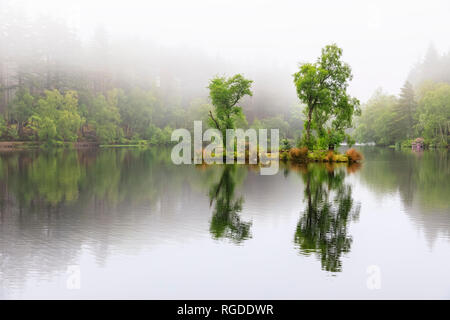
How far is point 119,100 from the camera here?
114m

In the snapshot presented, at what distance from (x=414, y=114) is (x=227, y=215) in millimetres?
89400

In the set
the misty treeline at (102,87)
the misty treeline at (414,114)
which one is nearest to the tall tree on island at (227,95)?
the misty treeline at (102,87)

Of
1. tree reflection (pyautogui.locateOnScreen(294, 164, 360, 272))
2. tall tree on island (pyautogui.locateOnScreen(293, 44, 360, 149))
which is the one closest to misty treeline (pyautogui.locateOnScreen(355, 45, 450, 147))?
tall tree on island (pyautogui.locateOnScreen(293, 44, 360, 149))

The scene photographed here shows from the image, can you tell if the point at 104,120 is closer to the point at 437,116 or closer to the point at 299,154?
the point at 299,154

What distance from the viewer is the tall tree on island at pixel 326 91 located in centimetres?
4812

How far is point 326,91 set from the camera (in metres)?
47.9

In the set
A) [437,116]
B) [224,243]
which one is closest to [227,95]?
[224,243]

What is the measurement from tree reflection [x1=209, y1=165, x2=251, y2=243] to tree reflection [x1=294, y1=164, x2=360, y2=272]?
176 centimetres

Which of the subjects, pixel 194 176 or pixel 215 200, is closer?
pixel 215 200

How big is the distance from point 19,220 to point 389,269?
1206 cm

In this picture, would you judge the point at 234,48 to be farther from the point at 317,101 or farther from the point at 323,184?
the point at 323,184

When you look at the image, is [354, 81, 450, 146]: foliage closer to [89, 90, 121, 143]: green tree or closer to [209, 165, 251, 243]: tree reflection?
[89, 90, 121, 143]: green tree

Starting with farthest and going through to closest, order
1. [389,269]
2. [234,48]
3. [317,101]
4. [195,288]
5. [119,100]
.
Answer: [234,48]
[119,100]
[317,101]
[389,269]
[195,288]

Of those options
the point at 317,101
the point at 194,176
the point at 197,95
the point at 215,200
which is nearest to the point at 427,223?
the point at 215,200
